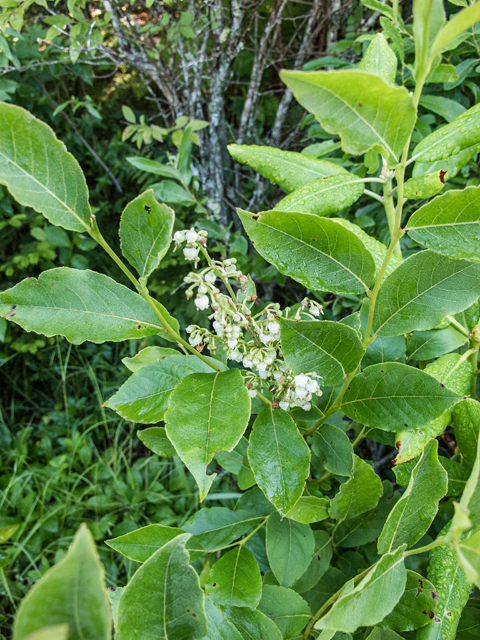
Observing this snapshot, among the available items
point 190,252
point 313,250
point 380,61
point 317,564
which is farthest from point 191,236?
point 317,564

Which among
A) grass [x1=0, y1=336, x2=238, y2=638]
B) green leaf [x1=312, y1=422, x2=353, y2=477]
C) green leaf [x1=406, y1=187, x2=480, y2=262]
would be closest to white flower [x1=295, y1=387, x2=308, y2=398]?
green leaf [x1=312, y1=422, x2=353, y2=477]

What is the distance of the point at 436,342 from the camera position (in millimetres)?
672

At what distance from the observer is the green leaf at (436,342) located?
2.18 feet

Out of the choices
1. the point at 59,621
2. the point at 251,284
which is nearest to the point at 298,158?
the point at 251,284

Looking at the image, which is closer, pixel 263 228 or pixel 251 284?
pixel 263 228

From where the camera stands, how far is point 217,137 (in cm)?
165

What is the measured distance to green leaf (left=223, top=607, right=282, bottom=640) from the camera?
0.51 m

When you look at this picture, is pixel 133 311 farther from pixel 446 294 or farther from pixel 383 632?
pixel 383 632

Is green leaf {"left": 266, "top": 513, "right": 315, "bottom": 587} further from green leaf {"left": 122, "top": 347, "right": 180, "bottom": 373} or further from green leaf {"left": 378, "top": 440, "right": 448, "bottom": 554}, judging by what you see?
green leaf {"left": 122, "top": 347, "right": 180, "bottom": 373}

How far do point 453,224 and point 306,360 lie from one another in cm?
22

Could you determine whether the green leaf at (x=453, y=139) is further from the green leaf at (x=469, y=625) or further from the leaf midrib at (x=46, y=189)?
the green leaf at (x=469, y=625)

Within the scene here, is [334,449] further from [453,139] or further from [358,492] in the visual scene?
[453,139]

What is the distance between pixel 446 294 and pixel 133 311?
A: 1.24ft

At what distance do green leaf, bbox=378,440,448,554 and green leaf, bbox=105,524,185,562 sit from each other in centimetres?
29
